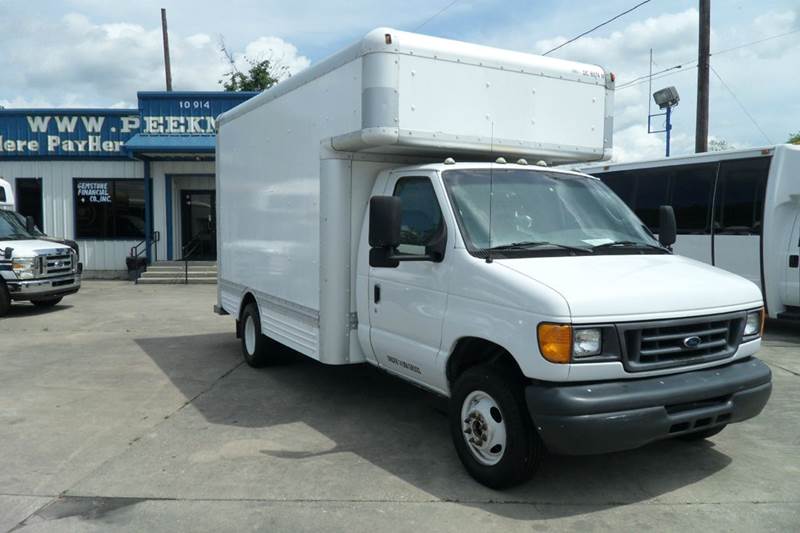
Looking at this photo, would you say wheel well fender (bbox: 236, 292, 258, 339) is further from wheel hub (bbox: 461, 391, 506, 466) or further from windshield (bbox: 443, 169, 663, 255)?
wheel hub (bbox: 461, 391, 506, 466)

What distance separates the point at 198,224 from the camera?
21484 mm

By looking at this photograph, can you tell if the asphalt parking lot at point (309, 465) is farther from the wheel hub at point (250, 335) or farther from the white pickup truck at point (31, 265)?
the white pickup truck at point (31, 265)

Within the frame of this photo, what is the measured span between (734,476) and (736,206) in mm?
7591

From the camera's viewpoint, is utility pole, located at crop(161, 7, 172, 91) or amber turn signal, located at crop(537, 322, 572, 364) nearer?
amber turn signal, located at crop(537, 322, 572, 364)

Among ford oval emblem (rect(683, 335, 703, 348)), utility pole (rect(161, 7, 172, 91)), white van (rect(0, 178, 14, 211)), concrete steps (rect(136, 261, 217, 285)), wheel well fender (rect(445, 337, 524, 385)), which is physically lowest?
concrete steps (rect(136, 261, 217, 285))

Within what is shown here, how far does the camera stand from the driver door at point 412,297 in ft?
16.0

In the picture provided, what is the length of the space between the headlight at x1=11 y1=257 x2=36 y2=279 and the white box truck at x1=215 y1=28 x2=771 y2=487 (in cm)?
784

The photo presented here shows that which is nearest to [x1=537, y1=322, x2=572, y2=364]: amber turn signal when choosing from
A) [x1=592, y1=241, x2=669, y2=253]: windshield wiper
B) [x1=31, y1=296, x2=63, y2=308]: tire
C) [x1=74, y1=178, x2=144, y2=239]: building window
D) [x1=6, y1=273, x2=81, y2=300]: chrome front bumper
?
[x1=592, y1=241, x2=669, y2=253]: windshield wiper

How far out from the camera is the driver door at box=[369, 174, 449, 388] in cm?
486

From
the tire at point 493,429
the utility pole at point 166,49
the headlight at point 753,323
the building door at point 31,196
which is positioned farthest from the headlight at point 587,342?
the utility pole at point 166,49

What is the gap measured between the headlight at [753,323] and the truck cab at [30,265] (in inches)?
485

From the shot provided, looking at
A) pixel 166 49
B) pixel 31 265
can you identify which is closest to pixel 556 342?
pixel 31 265

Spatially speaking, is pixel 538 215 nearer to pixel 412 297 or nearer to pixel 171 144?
pixel 412 297

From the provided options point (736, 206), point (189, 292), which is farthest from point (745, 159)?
point (189, 292)
